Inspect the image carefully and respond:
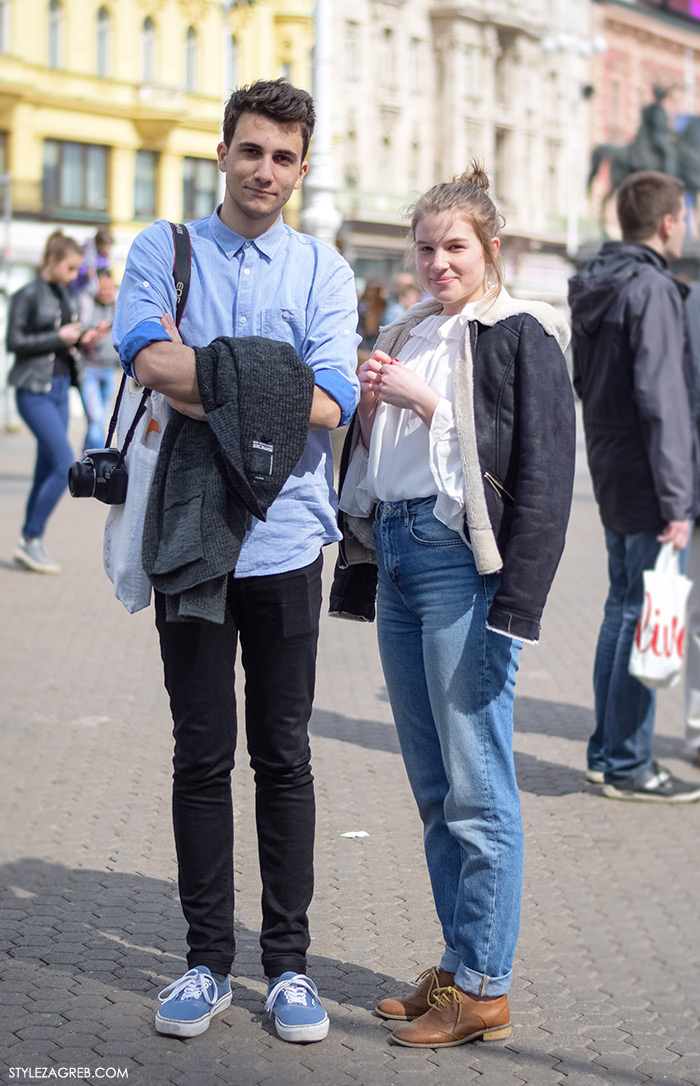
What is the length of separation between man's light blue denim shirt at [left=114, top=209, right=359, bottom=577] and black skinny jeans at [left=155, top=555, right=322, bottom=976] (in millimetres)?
84

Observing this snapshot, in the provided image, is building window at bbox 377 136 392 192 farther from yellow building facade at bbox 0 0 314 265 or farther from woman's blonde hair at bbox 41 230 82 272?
woman's blonde hair at bbox 41 230 82 272

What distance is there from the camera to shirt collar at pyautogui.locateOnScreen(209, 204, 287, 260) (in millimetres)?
3311

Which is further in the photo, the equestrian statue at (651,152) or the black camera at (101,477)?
the equestrian statue at (651,152)

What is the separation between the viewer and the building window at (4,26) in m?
41.5

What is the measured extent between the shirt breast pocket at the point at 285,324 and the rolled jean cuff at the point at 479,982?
1.38 m

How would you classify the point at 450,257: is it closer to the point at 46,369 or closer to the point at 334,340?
the point at 334,340

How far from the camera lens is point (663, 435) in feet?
16.6

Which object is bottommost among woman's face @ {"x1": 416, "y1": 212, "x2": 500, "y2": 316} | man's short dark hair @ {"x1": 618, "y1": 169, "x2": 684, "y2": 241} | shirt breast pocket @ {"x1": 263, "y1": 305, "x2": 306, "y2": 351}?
shirt breast pocket @ {"x1": 263, "y1": 305, "x2": 306, "y2": 351}

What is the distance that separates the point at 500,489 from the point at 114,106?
42.9 m

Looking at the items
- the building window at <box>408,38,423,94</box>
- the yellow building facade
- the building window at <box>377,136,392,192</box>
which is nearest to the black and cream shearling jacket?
the yellow building facade

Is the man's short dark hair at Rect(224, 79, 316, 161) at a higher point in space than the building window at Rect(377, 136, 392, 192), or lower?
lower

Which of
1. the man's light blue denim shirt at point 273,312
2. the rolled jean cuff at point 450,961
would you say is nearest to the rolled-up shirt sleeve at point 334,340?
the man's light blue denim shirt at point 273,312

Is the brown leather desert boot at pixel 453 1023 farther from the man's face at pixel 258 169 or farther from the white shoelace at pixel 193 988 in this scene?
the man's face at pixel 258 169

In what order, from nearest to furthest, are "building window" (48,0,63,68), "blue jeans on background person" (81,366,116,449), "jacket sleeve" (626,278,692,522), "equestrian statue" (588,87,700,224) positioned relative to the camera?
"jacket sleeve" (626,278,692,522) → "blue jeans on background person" (81,366,116,449) → "building window" (48,0,63,68) → "equestrian statue" (588,87,700,224)
